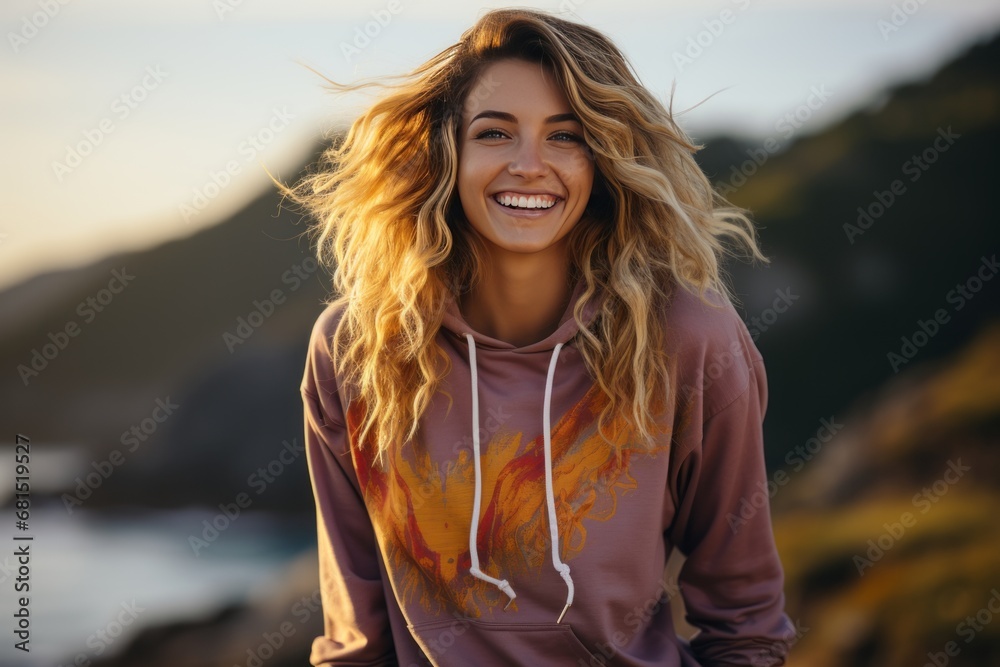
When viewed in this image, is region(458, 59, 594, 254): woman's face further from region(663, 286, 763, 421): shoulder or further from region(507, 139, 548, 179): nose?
region(663, 286, 763, 421): shoulder

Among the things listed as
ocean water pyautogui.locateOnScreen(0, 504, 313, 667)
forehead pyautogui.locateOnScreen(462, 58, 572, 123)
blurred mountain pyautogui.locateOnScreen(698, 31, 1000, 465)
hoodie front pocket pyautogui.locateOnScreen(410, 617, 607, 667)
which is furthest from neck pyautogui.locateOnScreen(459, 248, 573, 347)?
Answer: blurred mountain pyautogui.locateOnScreen(698, 31, 1000, 465)

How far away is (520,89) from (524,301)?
461 mm

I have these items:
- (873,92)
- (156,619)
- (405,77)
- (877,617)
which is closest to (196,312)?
(156,619)

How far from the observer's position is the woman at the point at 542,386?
2006 millimetres

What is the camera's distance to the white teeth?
6.66 ft

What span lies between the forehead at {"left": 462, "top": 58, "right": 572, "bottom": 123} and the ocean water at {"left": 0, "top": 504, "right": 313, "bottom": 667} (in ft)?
14.7

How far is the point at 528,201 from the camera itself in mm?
2031

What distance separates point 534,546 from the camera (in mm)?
2012

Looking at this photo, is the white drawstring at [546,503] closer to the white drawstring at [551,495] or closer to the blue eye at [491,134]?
the white drawstring at [551,495]

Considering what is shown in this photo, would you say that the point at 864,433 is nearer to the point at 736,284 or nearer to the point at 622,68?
the point at 736,284

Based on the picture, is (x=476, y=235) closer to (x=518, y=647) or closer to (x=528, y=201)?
(x=528, y=201)

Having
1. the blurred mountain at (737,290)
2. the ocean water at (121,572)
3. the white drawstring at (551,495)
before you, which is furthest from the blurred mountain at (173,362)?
the white drawstring at (551,495)

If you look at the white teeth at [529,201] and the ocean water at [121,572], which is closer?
the white teeth at [529,201]

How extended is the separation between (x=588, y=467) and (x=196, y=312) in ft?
30.8
